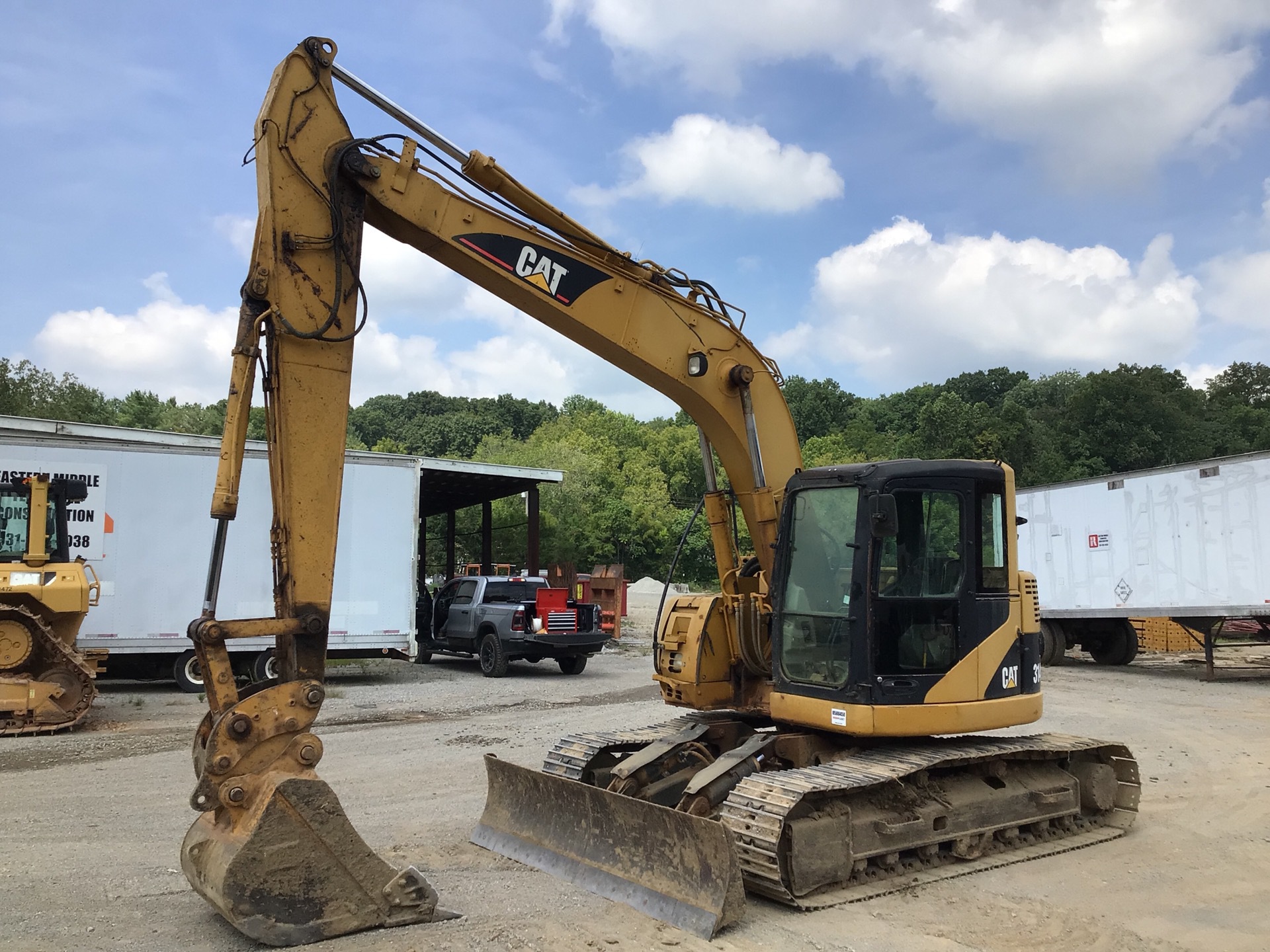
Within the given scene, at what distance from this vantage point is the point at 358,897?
16.2ft

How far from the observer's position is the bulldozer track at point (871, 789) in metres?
5.71

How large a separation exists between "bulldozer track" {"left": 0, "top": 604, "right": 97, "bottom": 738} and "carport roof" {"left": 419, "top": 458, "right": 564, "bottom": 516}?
7.30m

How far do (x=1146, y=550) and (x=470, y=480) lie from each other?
1402 centimetres

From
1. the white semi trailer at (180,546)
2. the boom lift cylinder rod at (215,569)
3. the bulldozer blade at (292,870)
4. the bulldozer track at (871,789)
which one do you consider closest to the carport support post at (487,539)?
the white semi trailer at (180,546)

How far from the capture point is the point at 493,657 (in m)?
18.2

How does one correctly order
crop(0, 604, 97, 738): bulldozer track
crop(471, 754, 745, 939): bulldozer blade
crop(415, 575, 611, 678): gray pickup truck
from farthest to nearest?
crop(415, 575, 611, 678): gray pickup truck, crop(0, 604, 97, 738): bulldozer track, crop(471, 754, 745, 939): bulldozer blade

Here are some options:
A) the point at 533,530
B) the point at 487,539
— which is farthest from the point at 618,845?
the point at 487,539

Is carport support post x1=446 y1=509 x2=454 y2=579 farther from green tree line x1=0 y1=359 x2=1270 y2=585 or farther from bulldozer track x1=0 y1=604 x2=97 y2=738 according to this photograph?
bulldozer track x1=0 y1=604 x2=97 y2=738

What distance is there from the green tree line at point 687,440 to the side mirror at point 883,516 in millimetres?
22184

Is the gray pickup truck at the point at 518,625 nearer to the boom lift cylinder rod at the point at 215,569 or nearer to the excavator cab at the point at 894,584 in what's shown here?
the excavator cab at the point at 894,584

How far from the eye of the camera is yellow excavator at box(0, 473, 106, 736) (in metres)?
11.5

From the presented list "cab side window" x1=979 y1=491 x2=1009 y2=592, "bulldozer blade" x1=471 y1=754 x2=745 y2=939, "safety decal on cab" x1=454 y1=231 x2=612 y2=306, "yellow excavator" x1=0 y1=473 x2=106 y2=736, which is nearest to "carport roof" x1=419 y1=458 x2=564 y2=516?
"yellow excavator" x1=0 y1=473 x2=106 y2=736

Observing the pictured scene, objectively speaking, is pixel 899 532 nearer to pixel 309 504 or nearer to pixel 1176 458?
pixel 309 504

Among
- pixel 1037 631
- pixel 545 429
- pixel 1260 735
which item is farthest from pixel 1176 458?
pixel 1037 631
